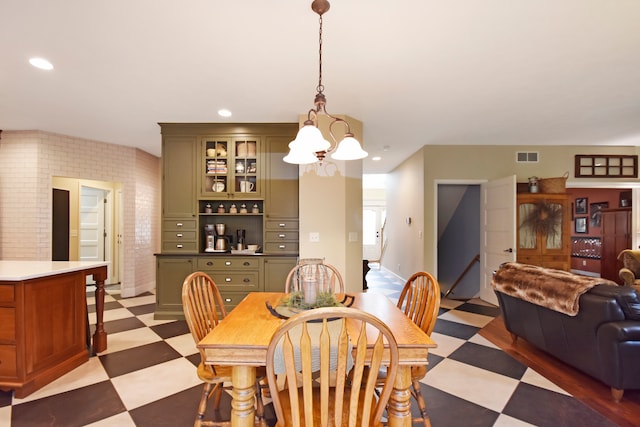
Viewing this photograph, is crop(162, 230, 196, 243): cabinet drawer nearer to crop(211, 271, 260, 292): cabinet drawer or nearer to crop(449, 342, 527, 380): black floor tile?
crop(211, 271, 260, 292): cabinet drawer

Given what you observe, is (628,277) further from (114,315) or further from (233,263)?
(114,315)

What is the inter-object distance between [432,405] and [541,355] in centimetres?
158

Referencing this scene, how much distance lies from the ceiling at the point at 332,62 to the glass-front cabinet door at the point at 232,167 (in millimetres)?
351

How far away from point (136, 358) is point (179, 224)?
173 centimetres

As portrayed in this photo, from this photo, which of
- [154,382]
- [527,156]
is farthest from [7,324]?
[527,156]

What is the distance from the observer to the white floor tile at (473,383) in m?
2.20

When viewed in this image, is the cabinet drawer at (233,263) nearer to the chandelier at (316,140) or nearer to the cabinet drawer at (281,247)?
the cabinet drawer at (281,247)

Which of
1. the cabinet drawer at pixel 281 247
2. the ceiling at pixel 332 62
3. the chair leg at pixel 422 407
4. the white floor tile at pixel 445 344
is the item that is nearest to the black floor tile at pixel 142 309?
the cabinet drawer at pixel 281 247

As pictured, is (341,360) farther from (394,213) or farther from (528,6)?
(394,213)

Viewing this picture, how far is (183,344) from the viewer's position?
10.4 ft

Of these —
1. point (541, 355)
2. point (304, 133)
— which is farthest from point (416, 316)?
point (541, 355)

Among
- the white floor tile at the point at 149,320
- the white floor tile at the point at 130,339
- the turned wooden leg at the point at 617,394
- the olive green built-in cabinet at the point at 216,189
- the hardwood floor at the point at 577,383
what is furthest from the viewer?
the olive green built-in cabinet at the point at 216,189

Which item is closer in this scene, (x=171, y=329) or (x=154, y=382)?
(x=154, y=382)

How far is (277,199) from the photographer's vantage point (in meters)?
4.04
